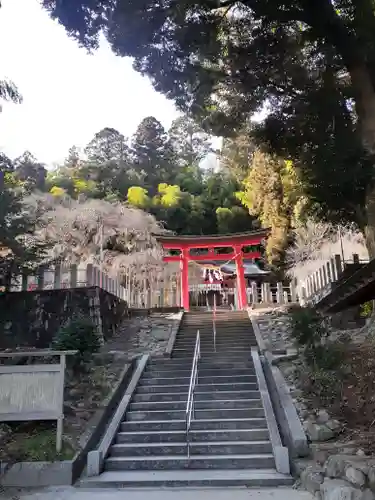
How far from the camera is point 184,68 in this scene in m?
10.8

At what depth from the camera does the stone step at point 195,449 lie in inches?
266

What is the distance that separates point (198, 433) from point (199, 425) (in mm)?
376

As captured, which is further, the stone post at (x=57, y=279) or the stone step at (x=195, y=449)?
the stone post at (x=57, y=279)

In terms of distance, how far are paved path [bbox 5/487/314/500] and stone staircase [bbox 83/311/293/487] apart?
0.67 ft

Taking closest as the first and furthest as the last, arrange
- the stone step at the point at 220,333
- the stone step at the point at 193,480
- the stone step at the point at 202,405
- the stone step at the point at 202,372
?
the stone step at the point at 193,480 → the stone step at the point at 202,405 → the stone step at the point at 202,372 → the stone step at the point at 220,333

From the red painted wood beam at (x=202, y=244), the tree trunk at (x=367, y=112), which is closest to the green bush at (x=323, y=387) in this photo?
the tree trunk at (x=367, y=112)

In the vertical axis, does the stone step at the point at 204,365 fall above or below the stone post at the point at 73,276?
below

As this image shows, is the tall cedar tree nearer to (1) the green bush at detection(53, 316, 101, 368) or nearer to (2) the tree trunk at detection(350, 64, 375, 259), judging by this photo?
(2) the tree trunk at detection(350, 64, 375, 259)

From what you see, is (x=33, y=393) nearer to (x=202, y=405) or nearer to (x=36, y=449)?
(x=36, y=449)

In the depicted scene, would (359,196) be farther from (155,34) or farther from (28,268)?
(28,268)

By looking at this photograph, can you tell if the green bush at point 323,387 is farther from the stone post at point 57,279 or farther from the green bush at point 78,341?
the stone post at point 57,279

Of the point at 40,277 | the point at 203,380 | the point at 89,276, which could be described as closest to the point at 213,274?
the point at 89,276

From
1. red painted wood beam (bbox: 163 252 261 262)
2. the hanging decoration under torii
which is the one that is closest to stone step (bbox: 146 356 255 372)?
red painted wood beam (bbox: 163 252 261 262)

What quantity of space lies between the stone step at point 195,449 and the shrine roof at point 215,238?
13.0 metres
